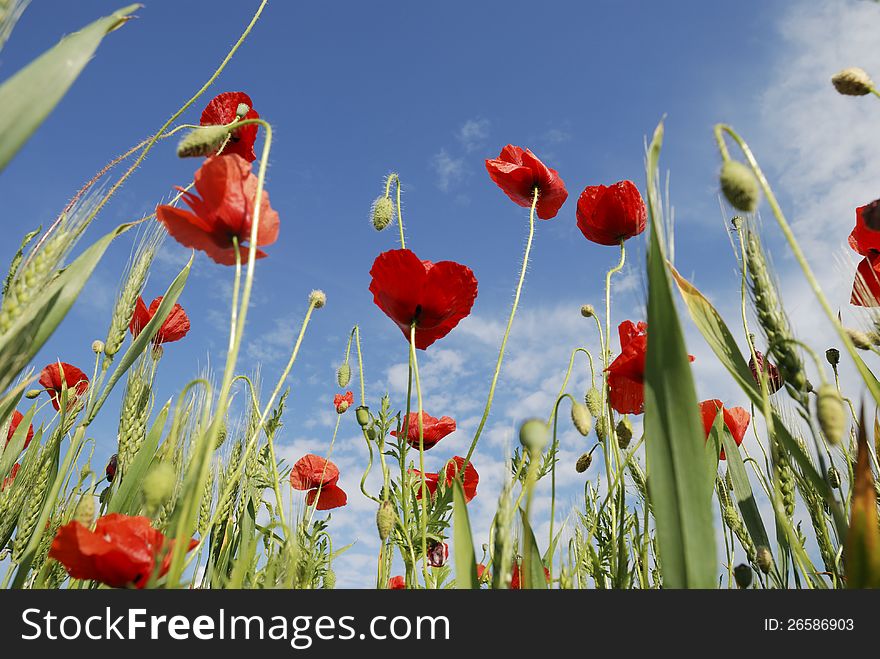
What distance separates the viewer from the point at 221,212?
0.83 m

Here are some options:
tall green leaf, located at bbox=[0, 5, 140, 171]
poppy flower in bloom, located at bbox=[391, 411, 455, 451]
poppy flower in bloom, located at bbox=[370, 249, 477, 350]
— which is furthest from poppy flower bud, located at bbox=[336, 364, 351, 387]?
tall green leaf, located at bbox=[0, 5, 140, 171]

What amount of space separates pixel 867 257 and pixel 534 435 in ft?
4.10

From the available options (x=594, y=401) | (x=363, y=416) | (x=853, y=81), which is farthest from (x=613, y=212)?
(x=363, y=416)

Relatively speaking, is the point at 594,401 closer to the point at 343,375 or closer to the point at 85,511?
the point at 343,375

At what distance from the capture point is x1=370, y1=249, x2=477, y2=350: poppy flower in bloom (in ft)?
4.44

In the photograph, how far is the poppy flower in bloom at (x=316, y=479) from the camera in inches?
83.2

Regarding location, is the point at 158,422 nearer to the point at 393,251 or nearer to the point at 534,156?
the point at 393,251

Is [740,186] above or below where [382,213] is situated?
below

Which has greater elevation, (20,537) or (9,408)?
(9,408)
